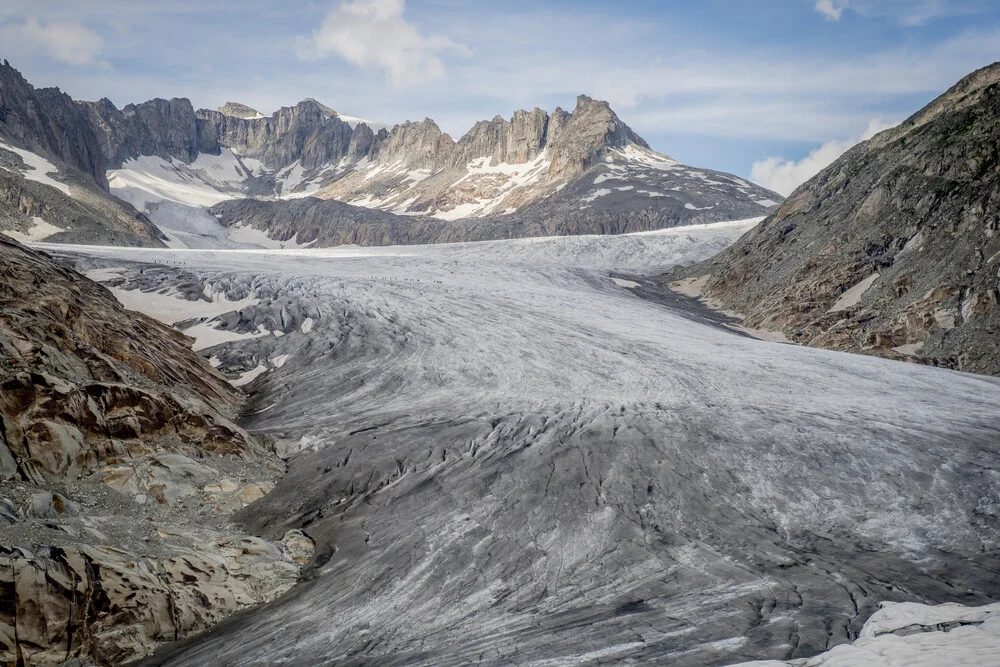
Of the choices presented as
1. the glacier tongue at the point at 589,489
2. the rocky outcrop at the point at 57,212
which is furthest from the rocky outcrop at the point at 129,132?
the glacier tongue at the point at 589,489

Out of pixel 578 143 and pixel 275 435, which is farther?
pixel 578 143

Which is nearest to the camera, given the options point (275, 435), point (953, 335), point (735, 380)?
point (275, 435)

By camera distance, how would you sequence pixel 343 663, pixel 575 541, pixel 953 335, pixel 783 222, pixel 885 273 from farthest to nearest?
pixel 783 222 → pixel 885 273 → pixel 953 335 → pixel 575 541 → pixel 343 663

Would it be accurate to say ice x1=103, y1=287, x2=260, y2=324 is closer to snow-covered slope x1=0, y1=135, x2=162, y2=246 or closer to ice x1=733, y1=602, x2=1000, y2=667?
ice x1=733, y1=602, x2=1000, y2=667

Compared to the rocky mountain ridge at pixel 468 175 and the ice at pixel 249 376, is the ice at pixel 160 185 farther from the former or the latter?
the ice at pixel 249 376

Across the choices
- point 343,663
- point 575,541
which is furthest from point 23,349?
point 575,541

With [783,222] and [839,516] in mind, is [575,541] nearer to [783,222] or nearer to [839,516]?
[839,516]
